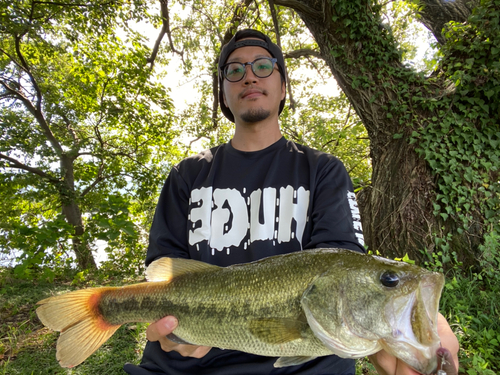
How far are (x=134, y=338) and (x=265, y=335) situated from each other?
103 inches

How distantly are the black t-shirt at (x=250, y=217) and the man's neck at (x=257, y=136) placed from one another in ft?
0.27

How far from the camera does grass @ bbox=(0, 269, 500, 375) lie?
98.4 inches

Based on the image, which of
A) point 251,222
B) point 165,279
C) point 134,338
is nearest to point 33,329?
point 134,338

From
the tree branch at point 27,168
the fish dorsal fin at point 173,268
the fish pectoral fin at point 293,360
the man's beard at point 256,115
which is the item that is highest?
the tree branch at point 27,168

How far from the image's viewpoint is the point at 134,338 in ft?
10.5

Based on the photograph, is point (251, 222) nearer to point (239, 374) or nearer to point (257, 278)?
point (257, 278)

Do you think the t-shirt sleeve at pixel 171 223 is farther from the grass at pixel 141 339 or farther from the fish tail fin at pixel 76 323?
the grass at pixel 141 339

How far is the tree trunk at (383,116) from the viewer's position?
3.75 m

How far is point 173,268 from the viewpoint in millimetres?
1583

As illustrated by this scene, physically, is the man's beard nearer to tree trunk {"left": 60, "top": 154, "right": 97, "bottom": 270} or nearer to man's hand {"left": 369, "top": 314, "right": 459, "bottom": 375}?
man's hand {"left": 369, "top": 314, "right": 459, "bottom": 375}

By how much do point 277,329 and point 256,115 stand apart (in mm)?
1576

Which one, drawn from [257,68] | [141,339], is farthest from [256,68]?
[141,339]

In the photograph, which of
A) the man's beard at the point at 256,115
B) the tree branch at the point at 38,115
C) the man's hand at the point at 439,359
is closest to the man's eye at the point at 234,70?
the man's beard at the point at 256,115

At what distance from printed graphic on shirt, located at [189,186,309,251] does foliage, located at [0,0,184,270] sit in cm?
432
